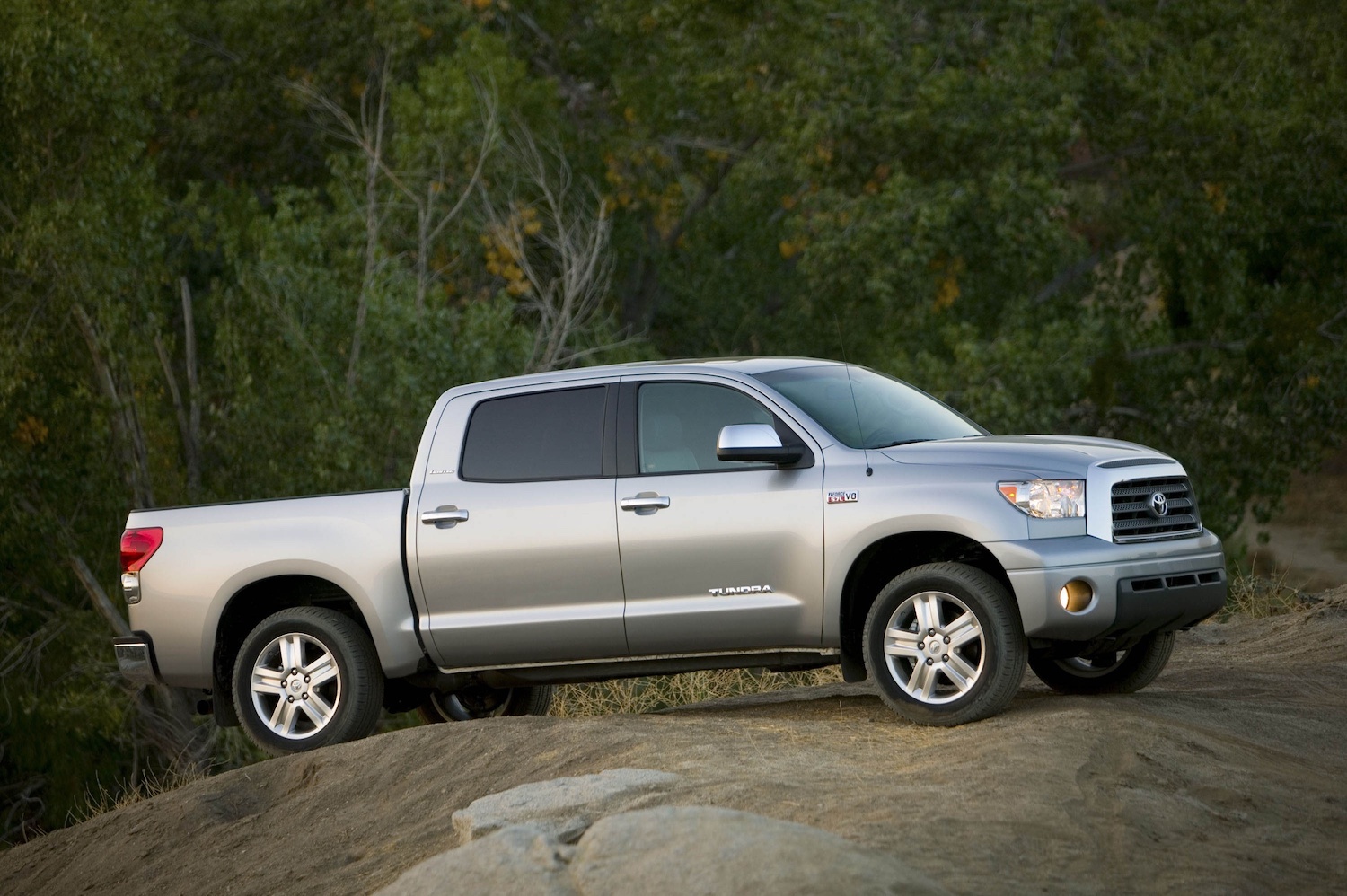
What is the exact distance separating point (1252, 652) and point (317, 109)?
71.4 ft

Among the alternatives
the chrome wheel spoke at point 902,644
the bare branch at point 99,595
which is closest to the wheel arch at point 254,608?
the chrome wheel spoke at point 902,644

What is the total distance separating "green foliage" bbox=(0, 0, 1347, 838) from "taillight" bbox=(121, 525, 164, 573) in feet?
31.4

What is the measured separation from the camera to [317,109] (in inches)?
1150

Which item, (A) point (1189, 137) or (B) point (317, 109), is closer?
(A) point (1189, 137)

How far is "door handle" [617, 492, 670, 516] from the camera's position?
821cm

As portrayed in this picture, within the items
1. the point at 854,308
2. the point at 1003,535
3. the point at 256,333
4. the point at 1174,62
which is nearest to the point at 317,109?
the point at 256,333

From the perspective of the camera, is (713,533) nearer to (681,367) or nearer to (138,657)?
(681,367)

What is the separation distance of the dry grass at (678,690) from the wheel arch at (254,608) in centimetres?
322

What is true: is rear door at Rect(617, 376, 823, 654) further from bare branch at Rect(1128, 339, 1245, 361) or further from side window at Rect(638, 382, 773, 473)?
bare branch at Rect(1128, 339, 1245, 361)

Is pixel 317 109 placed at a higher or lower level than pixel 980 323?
higher

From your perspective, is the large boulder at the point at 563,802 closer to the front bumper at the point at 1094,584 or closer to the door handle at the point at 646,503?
the door handle at the point at 646,503

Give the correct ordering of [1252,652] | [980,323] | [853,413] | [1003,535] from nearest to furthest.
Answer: [1003,535] → [853,413] → [1252,652] → [980,323]

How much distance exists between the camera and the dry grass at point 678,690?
40.1ft

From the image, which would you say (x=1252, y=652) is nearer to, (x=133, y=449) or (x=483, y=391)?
(x=483, y=391)
